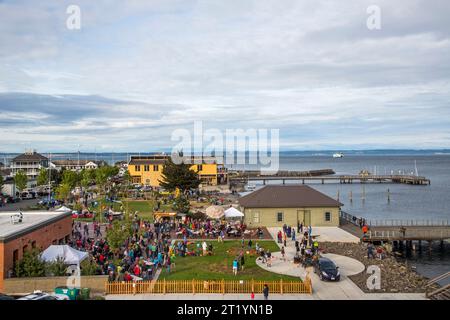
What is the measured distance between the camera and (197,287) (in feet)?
70.7

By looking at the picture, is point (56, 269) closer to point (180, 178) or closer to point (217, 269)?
point (217, 269)

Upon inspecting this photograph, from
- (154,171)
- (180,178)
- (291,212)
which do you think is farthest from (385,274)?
(154,171)

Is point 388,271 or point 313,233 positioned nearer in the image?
point 388,271

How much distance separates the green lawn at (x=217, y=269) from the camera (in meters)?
24.2

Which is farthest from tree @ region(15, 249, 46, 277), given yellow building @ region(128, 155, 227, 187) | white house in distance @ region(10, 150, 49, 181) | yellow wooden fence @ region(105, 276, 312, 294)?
white house in distance @ region(10, 150, 49, 181)

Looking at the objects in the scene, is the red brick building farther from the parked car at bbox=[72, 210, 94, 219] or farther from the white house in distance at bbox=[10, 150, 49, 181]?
the white house in distance at bbox=[10, 150, 49, 181]

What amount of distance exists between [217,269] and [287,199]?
1667cm

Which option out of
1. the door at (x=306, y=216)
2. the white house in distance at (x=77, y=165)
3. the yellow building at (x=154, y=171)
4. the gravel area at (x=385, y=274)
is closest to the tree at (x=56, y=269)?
the gravel area at (x=385, y=274)

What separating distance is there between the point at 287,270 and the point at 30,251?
15180 millimetres

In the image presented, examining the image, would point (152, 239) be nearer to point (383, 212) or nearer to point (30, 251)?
point (30, 251)

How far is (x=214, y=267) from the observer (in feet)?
87.0

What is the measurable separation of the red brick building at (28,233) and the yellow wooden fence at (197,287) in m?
6.14
